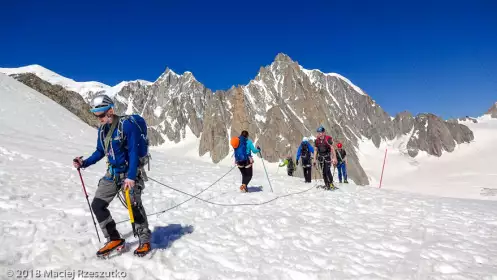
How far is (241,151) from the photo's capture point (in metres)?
14.0

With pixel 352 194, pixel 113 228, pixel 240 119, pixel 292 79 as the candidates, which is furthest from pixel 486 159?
pixel 113 228

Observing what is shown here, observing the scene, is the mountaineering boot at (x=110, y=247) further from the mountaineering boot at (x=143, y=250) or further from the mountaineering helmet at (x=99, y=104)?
the mountaineering helmet at (x=99, y=104)

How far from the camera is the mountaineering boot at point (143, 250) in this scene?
18.9 feet

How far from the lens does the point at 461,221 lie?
9.67m

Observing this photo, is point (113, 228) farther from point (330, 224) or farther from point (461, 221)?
point (461, 221)

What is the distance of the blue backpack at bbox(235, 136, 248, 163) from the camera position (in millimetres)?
13945

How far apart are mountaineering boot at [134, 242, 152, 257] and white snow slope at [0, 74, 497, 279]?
0.13 meters

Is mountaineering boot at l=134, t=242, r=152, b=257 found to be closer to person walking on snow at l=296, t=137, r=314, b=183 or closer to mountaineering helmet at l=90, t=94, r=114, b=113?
mountaineering helmet at l=90, t=94, r=114, b=113

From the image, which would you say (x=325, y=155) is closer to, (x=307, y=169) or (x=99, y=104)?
(x=307, y=169)

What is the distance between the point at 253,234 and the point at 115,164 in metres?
3.94

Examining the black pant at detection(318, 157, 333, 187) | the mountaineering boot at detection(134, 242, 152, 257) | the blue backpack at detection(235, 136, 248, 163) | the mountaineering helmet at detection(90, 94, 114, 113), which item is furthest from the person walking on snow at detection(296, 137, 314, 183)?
the mountaineering helmet at detection(90, 94, 114, 113)

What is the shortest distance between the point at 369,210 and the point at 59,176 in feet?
42.2

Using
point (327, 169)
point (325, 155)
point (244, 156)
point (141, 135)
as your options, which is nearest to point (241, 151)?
point (244, 156)

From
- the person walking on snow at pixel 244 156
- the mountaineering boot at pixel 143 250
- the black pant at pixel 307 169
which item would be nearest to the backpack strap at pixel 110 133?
the mountaineering boot at pixel 143 250
